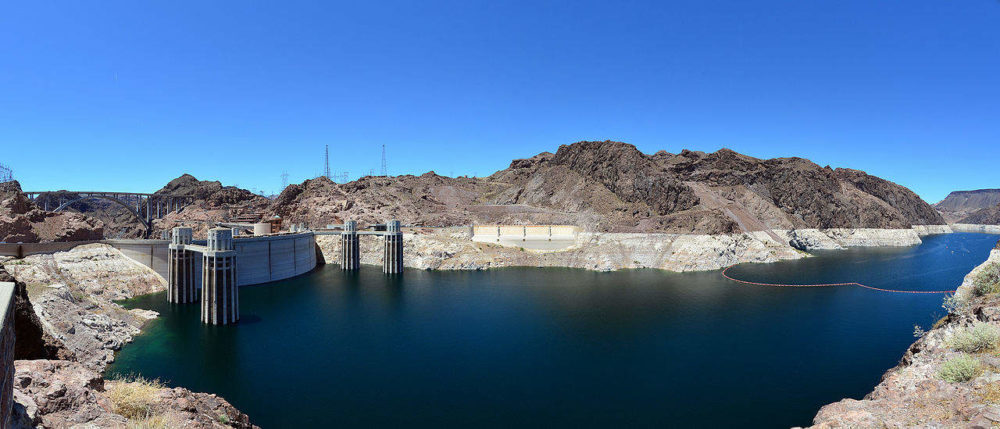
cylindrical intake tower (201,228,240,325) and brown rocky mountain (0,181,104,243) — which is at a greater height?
brown rocky mountain (0,181,104,243)

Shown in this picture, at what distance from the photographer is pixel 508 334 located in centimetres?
3909

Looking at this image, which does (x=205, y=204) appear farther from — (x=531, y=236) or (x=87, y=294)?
(x=531, y=236)

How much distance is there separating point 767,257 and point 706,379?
6957 cm

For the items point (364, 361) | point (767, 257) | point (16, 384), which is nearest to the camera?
point (16, 384)

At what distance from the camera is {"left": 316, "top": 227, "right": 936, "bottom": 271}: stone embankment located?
77188mm

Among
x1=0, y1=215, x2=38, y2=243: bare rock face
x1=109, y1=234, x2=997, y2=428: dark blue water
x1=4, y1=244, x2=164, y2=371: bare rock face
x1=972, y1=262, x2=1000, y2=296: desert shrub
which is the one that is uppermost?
x1=0, y1=215, x2=38, y2=243: bare rock face

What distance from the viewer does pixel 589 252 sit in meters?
81.1

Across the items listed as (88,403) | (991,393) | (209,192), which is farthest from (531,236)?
(209,192)

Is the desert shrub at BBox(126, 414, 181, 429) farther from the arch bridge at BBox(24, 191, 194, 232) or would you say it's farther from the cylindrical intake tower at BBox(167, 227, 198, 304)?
the arch bridge at BBox(24, 191, 194, 232)

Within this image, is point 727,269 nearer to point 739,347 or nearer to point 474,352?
point 739,347

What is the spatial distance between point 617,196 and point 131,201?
122 meters

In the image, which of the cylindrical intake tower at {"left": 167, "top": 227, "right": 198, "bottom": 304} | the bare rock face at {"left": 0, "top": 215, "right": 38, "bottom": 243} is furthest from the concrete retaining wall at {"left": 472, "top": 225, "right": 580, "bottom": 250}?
the bare rock face at {"left": 0, "top": 215, "right": 38, "bottom": 243}

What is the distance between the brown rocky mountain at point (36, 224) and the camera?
158 ft

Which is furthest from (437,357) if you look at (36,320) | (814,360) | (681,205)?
(681,205)
